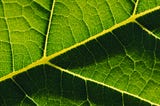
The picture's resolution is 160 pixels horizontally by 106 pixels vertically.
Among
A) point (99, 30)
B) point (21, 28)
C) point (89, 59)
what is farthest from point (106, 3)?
point (21, 28)

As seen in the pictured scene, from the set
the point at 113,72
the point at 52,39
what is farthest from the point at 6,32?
the point at 113,72

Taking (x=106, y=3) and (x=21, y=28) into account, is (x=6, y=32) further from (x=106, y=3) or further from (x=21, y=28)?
(x=106, y=3)

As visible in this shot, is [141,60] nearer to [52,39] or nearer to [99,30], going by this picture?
[99,30]

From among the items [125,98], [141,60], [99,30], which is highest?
[99,30]

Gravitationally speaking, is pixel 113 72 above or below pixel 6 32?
below

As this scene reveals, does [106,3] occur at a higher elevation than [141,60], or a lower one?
higher
